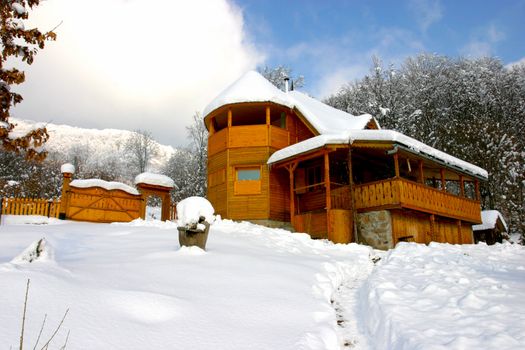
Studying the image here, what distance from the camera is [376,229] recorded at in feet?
48.6

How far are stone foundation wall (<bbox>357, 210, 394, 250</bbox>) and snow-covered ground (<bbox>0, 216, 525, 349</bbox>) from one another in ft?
16.2

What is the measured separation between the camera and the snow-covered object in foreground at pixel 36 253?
19.2 feet

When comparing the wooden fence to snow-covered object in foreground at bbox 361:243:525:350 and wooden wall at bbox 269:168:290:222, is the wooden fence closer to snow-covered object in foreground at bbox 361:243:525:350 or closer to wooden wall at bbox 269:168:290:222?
wooden wall at bbox 269:168:290:222

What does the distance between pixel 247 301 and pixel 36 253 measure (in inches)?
128

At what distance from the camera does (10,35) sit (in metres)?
7.29

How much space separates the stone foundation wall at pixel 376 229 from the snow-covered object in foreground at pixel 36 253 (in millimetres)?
11320

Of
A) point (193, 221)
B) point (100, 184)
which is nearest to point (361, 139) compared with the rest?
point (193, 221)

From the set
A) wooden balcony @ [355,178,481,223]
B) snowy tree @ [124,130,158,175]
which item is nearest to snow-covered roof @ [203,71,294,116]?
wooden balcony @ [355,178,481,223]

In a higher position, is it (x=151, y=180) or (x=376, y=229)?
(x=151, y=180)

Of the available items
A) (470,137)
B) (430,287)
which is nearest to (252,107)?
(430,287)

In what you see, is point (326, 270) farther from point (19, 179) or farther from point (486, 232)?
point (19, 179)

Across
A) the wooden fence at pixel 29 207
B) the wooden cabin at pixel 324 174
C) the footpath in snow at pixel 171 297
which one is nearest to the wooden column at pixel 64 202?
the wooden fence at pixel 29 207

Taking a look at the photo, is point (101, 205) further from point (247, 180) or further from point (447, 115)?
point (447, 115)

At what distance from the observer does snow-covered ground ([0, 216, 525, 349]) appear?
403cm
